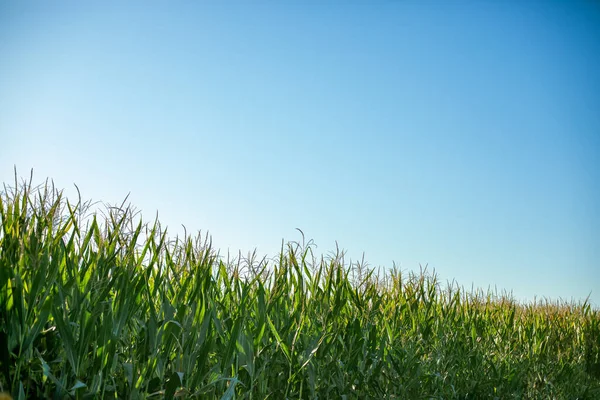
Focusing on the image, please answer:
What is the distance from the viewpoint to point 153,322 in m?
2.94

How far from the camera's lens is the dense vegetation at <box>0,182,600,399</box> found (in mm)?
2648

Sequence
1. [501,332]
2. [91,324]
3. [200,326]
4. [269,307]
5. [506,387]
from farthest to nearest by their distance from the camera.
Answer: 1. [501,332]
2. [506,387]
3. [269,307]
4. [200,326]
5. [91,324]

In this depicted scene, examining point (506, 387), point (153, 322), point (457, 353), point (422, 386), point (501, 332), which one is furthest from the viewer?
point (501, 332)

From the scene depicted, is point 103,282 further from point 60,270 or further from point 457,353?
point 457,353

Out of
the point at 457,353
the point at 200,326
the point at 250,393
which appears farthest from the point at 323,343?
the point at 457,353

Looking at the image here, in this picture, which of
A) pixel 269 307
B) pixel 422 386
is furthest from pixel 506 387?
pixel 269 307

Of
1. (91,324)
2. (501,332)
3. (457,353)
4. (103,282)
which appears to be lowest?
(91,324)

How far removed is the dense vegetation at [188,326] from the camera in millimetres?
2648

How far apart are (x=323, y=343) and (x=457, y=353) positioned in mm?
2745

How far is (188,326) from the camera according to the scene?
3.14 meters

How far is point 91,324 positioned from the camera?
267cm

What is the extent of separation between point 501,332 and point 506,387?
50.6 inches

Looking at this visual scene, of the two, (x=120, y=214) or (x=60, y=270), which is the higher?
(x=120, y=214)

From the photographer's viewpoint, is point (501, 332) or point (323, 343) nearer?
point (323, 343)
